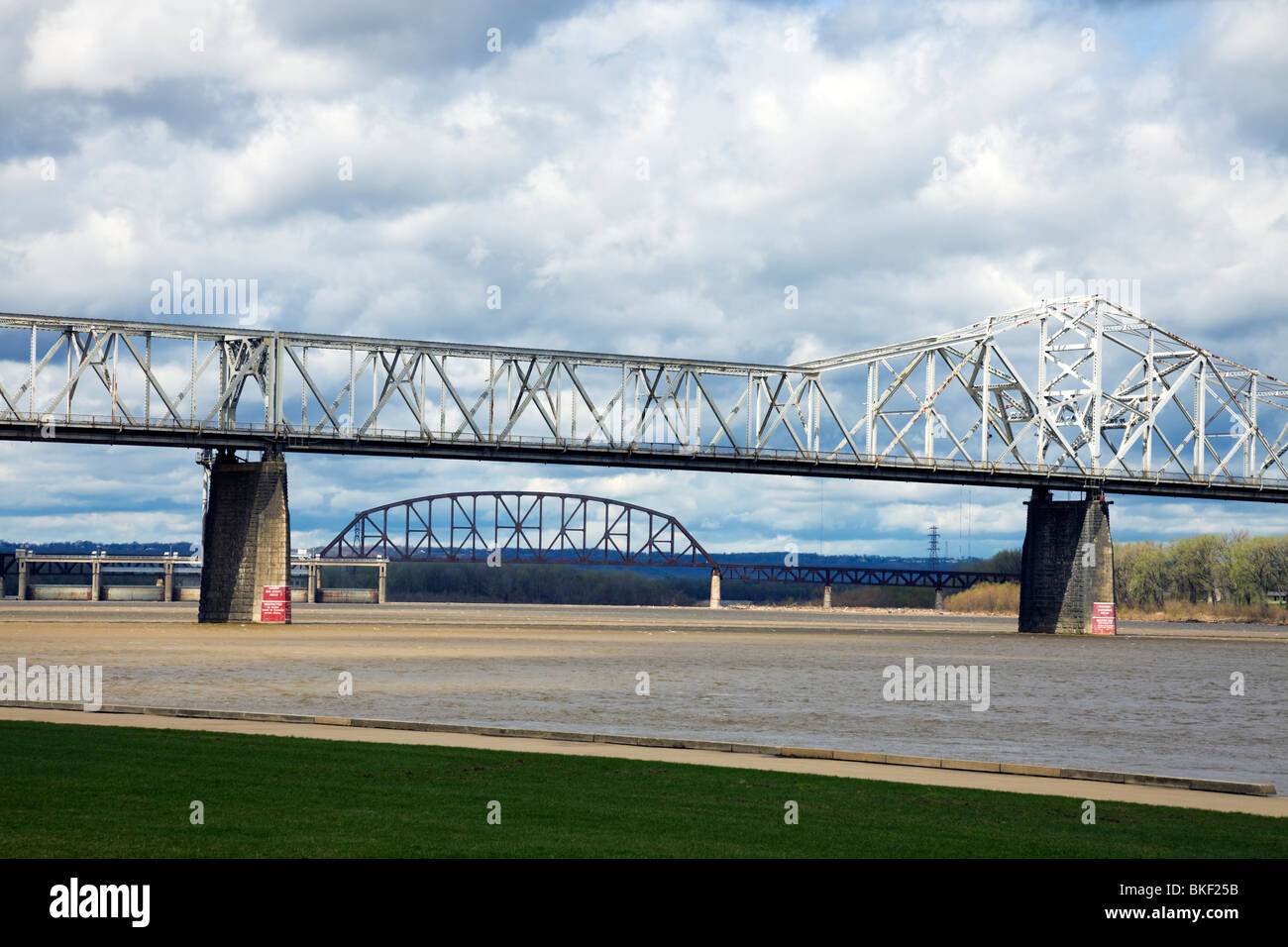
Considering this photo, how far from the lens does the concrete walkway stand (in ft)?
64.7

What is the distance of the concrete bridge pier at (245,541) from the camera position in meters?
94.2

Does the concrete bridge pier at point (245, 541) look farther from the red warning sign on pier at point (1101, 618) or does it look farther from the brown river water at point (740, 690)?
the red warning sign on pier at point (1101, 618)

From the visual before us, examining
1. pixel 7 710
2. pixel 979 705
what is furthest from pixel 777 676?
pixel 7 710

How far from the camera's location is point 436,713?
3394 centimetres

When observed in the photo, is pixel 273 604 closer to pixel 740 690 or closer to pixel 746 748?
pixel 740 690

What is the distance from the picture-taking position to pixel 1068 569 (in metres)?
119

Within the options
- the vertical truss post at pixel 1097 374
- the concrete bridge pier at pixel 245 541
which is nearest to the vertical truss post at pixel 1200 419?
the vertical truss post at pixel 1097 374

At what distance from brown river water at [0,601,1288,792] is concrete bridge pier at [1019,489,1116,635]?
29.9m

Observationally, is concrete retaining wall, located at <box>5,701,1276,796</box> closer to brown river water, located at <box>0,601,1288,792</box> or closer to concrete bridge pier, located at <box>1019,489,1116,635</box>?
brown river water, located at <box>0,601,1288,792</box>

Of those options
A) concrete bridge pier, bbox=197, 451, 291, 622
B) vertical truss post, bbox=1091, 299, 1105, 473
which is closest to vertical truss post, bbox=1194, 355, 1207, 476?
vertical truss post, bbox=1091, 299, 1105, 473

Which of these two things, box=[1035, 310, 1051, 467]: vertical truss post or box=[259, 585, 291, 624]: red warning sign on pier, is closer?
box=[259, 585, 291, 624]: red warning sign on pier

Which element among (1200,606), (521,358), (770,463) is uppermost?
(521,358)
